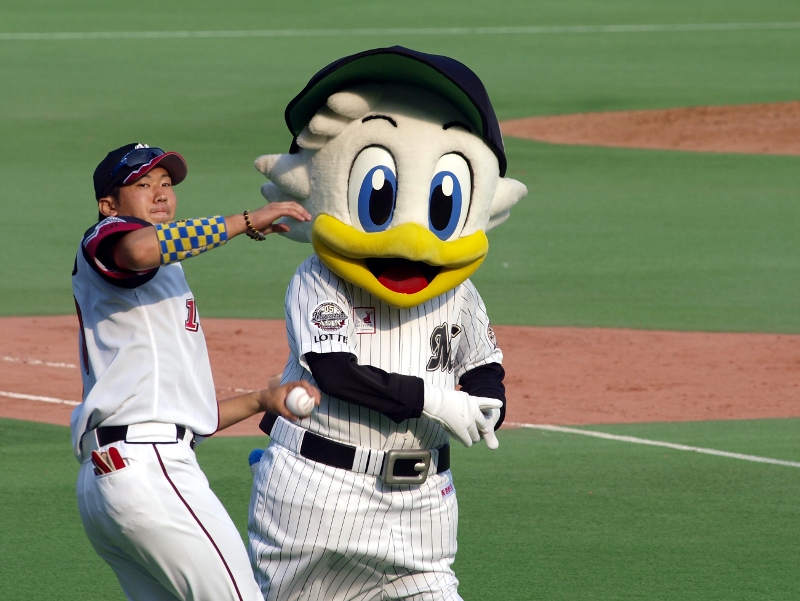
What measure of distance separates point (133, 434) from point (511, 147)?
18.6m

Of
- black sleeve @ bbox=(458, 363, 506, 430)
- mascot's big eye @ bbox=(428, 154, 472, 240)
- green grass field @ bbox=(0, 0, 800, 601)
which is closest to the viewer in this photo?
mascot's big eye @ bbox=(428, 154, 472, 240)

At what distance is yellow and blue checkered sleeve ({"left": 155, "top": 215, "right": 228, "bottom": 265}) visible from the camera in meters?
3.72

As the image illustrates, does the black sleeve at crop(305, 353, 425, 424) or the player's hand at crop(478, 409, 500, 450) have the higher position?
the black sleeve at crop(305, 353, 425, 424)

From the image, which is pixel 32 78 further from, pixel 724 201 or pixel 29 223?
pixel 724 201

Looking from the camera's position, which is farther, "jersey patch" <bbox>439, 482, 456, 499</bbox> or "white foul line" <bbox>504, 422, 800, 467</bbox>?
"white foul line" <bbox>504, 422, 800, 467</bbox>

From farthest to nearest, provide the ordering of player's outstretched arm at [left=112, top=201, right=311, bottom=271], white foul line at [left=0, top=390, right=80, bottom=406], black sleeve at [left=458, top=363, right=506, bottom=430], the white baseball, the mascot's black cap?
white foul line at [left=0, top=390, right=80, bottom=406]
black sleeve at [left=458, top=363, right=506, bottom=430]
the mascot's black cap
the white baseball
player's outstretched arm at [left=112, top=201, right=311, bottom=271]

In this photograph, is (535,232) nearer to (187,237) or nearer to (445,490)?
(445,490)

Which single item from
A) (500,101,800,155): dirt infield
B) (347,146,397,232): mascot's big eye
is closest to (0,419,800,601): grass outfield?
(347,146,397,232): mascot's big eye

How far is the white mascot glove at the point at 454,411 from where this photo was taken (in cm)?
418

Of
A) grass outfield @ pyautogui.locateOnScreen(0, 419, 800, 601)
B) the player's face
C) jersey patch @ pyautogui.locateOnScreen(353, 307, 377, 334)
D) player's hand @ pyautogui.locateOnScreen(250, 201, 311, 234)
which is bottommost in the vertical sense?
grass outfield @ pyautogui.locateOnScreen(0, 419, 800, 601)

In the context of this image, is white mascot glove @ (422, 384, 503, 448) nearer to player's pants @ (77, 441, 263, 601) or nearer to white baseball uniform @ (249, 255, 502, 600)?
white baseball uniform @ (249, 255, 502, 600)

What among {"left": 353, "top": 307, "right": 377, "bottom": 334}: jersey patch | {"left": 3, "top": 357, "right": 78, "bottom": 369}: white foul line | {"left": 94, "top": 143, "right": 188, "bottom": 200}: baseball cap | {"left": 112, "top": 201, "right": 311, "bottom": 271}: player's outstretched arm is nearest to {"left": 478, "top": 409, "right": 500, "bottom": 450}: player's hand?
{"left": 353, "top": 307, "right": 377, "bottom": 334}: jersey patch

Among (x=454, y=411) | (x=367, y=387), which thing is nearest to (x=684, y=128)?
(x=454, y=411)

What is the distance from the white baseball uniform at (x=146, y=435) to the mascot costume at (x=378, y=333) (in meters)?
0.40
